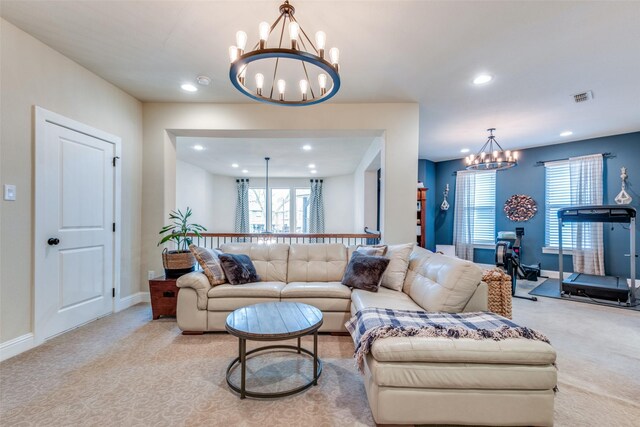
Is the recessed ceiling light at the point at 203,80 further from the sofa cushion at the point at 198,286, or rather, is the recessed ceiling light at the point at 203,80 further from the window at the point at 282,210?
the window at the point at 282,210

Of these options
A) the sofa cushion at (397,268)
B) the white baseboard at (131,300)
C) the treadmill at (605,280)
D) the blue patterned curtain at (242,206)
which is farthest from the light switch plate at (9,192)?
the blue patterned curtain at (242,206)

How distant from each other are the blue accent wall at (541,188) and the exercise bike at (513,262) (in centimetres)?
35

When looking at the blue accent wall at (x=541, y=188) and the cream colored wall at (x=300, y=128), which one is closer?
the cream colored wall at (x=300, y=128)

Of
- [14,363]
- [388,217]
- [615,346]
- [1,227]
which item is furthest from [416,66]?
[14,363]

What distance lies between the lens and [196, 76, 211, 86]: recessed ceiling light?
3.19 metres

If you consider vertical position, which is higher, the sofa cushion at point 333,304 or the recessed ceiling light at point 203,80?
the recessed ceiling light at point 203,80

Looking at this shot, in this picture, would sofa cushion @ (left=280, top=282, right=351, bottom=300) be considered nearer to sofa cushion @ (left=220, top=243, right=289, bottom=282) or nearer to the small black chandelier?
sofa cushion @ (left=220, top=243, right=289, bottom=282)

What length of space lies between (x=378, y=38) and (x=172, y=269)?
3.28m

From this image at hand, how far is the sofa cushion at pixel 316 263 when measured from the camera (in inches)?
132

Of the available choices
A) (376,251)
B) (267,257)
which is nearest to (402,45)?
(376,251)

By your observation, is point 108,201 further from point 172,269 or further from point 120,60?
point 120,60

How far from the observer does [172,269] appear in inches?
131

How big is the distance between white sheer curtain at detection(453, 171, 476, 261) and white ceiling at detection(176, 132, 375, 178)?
283cm

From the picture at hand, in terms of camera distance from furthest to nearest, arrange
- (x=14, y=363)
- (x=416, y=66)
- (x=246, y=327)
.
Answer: (x=416, y=66), (x=14, y=363), (x=246, y=327)
